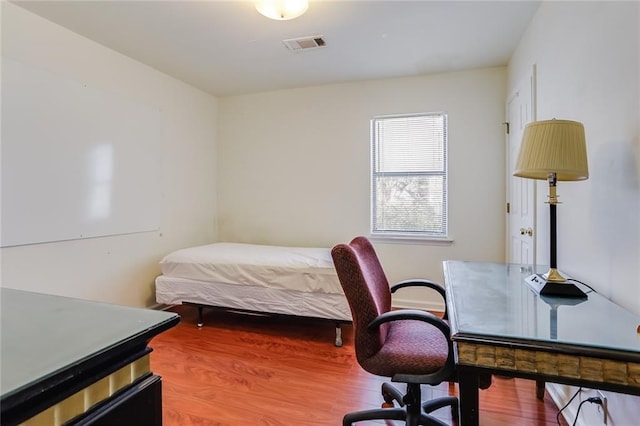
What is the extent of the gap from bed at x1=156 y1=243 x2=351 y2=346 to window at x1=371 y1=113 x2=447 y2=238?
3.02 feet

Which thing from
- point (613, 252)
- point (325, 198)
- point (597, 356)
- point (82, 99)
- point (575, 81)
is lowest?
point (597, 356)

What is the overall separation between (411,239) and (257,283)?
166 cm

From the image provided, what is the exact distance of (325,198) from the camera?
3820 mm

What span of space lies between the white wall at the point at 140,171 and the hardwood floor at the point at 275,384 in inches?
30.0

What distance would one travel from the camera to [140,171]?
10.5 ft

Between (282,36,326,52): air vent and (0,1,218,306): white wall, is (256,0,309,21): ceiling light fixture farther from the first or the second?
(0,1,218,306): white wall

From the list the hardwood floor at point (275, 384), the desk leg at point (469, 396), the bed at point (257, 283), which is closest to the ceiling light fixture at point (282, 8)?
the bed at point (257, 283)

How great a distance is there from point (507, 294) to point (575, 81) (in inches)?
46.3

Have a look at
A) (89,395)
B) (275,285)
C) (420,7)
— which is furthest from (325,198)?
(89,395)

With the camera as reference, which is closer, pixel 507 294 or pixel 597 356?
pixel 597 356

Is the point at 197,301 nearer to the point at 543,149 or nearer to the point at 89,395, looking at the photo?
the point at 89,395

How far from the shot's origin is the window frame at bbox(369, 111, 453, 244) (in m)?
3.43

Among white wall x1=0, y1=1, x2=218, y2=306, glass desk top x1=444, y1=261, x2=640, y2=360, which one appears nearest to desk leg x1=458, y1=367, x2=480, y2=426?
glass desk top x1=444, y1=261, x2=640, y2=360

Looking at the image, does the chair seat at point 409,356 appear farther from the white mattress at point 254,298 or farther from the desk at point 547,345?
the white mattress at point 254,298
